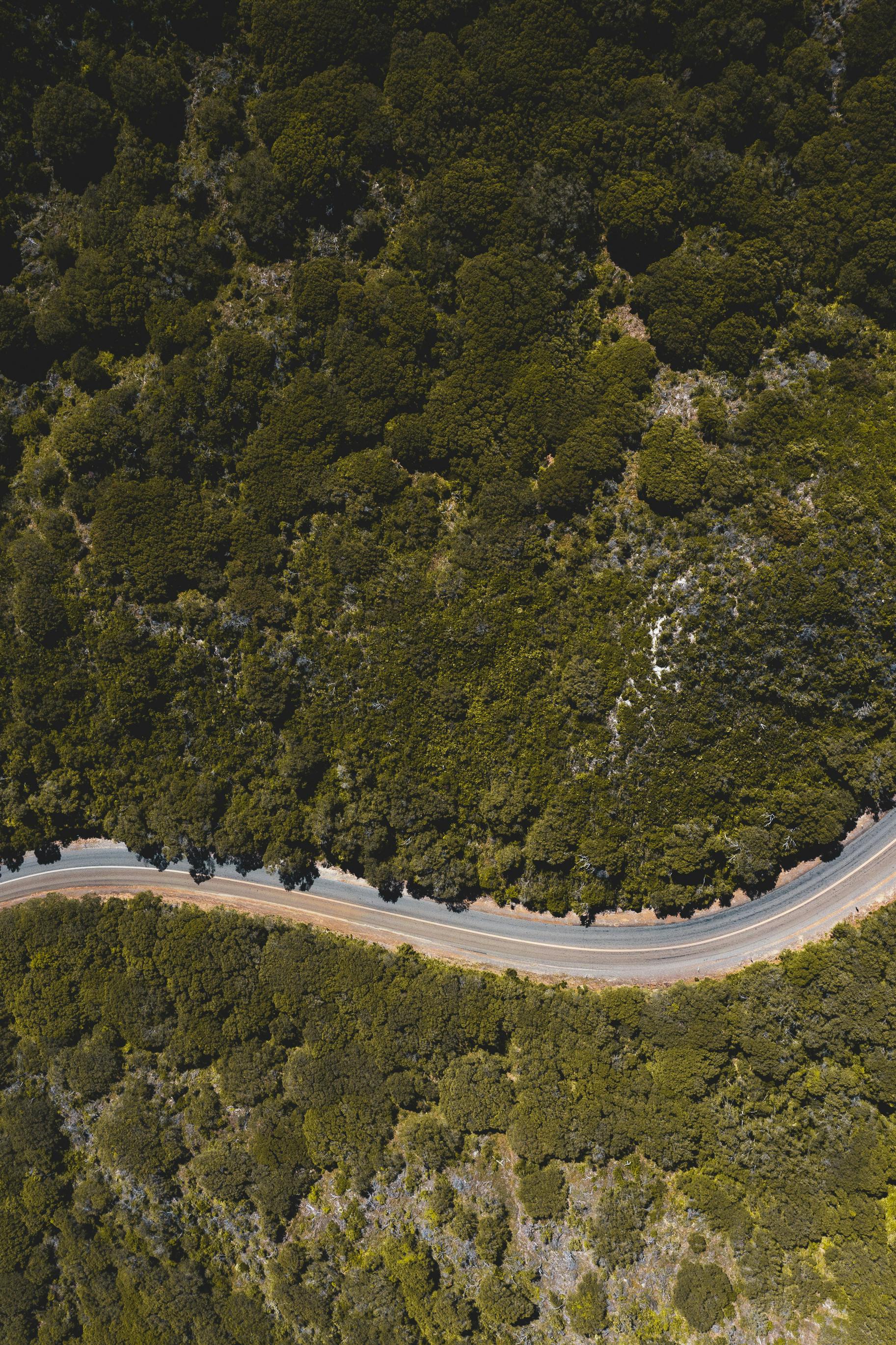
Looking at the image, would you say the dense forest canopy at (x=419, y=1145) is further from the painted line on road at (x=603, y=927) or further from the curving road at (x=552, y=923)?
the painted line on road at (x=603, y=927)

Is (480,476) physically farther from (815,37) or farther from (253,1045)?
(253,1045)

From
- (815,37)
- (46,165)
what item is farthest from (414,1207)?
(815,37)

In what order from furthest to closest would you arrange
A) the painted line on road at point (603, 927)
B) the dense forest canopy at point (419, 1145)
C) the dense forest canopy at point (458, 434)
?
1. the painted line on road at point (603, 927)
2. the dense forest canopy at point (419, 1145)
3. the dense forest canopy at point (458, 434)

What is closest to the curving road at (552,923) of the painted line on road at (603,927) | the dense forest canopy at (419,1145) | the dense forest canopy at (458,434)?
the painted line on road at (603,927)

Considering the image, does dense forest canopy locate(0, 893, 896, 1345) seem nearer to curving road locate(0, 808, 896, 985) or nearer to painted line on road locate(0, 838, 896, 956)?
curving road locate(0, 808, 896, 985)

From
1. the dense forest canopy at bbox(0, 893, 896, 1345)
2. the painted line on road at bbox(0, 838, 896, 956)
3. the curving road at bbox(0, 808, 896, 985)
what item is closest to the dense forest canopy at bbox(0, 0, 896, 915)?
the curving road at bbox(0, 808, 896, 985)

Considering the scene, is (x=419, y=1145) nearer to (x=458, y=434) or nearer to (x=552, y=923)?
(x=552, y=923)
